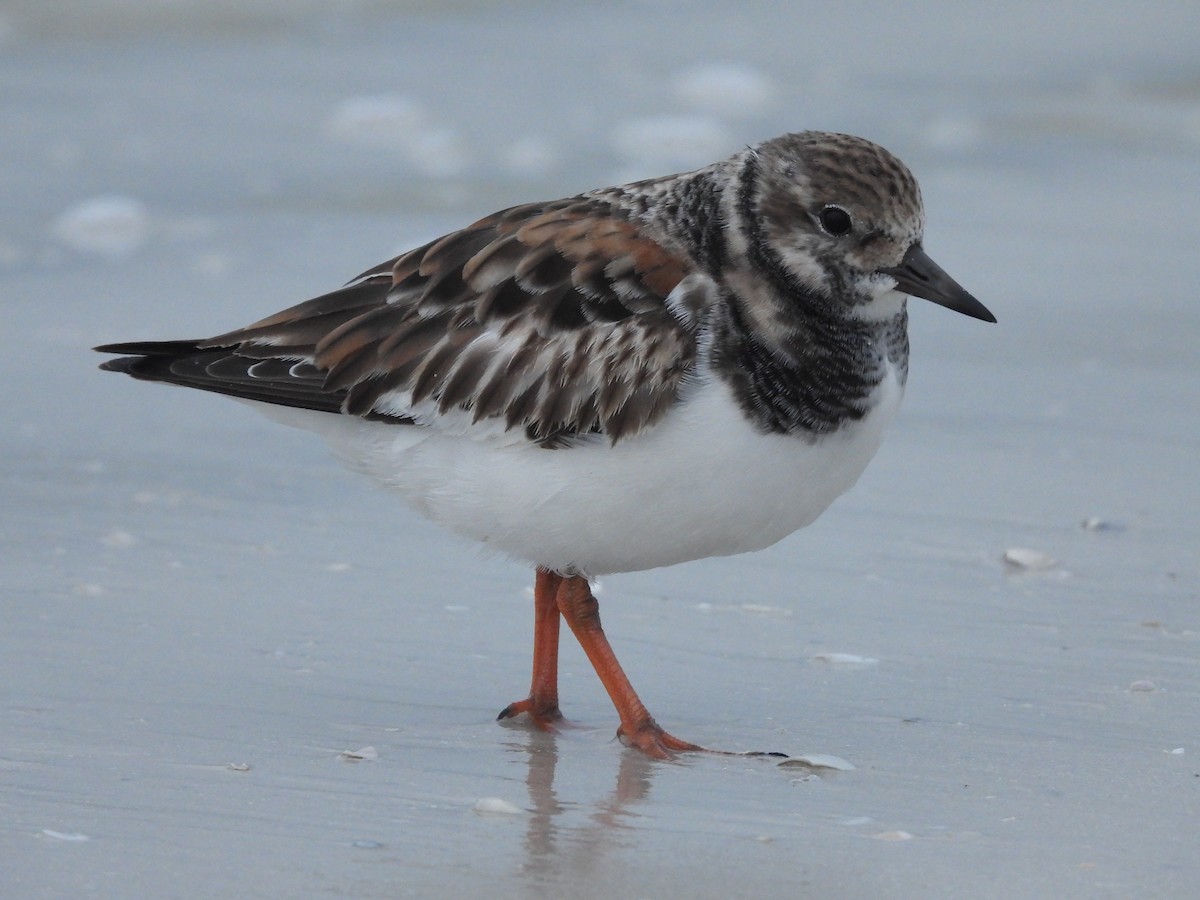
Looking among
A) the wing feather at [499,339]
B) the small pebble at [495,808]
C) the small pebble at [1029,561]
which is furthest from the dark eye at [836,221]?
the small pebble at [1029,561]

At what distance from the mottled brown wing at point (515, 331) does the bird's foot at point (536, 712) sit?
54 cm

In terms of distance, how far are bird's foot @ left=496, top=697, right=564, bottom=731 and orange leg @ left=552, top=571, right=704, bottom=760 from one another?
3cm

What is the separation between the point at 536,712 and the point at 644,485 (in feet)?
1.88

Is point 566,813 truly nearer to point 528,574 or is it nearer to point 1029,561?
point 528,574

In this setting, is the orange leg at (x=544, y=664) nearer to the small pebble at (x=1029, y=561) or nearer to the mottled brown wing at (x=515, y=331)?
the mottled brown wing at (x=515, y=331)

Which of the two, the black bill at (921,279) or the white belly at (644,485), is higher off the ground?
the black bill at (921,279)

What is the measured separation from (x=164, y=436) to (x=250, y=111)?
12.6 ft

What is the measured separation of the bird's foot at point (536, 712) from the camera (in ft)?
12.6

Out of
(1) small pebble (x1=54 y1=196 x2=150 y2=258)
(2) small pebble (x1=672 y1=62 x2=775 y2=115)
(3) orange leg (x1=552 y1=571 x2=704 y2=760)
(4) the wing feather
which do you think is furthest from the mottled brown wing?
(2) small pebble (x1=672 y1=62 x2=775 y2=115)

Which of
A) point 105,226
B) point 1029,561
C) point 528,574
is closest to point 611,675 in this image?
point 528,574

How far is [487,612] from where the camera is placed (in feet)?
A: 14.8

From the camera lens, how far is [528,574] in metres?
4.78

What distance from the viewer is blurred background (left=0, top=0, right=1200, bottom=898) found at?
3.15 metres

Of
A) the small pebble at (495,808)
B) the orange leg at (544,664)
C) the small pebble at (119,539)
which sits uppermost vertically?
the small pebble at (119,539)
